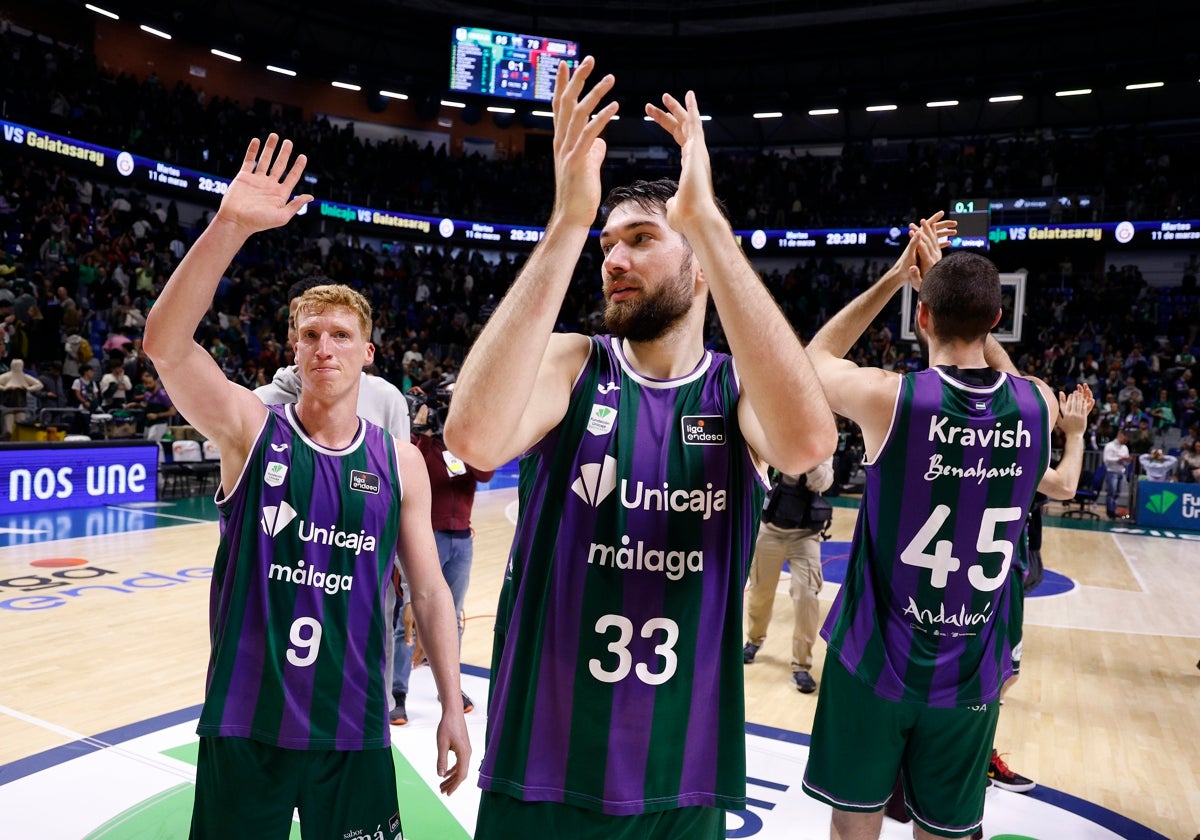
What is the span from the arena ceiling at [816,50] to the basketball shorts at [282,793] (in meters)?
25.8

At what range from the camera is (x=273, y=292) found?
2230 centimetres

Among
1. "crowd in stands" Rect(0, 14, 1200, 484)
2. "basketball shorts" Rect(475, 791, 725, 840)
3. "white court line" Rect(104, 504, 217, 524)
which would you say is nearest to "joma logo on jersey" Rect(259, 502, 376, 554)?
"basketball shorts" Rect(475, 791, 725, 840)

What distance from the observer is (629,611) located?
6.31ft

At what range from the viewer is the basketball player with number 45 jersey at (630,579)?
6.23 feet

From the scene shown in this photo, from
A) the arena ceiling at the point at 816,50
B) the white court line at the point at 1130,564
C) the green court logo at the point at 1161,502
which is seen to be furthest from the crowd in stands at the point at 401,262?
the white court line at the point at 1130,564

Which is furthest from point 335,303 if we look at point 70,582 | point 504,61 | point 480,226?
point 480,226

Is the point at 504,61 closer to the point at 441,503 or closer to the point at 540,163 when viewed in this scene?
the point at 540,163

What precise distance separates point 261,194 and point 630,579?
54.4 inches

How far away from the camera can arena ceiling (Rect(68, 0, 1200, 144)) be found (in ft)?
82.0

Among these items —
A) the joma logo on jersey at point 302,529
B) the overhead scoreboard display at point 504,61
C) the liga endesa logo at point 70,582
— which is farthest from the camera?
the overhead scoreboard display at point 504,61

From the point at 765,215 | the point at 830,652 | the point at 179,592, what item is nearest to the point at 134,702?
the point at 179,592

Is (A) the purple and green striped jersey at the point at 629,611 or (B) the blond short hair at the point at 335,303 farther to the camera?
(B) the blond short hair at the point at 335,303

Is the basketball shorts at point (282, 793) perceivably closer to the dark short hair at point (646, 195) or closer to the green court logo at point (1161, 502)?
the dark short hair at point (646, 195)

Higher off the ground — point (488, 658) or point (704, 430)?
point (704, 430)
